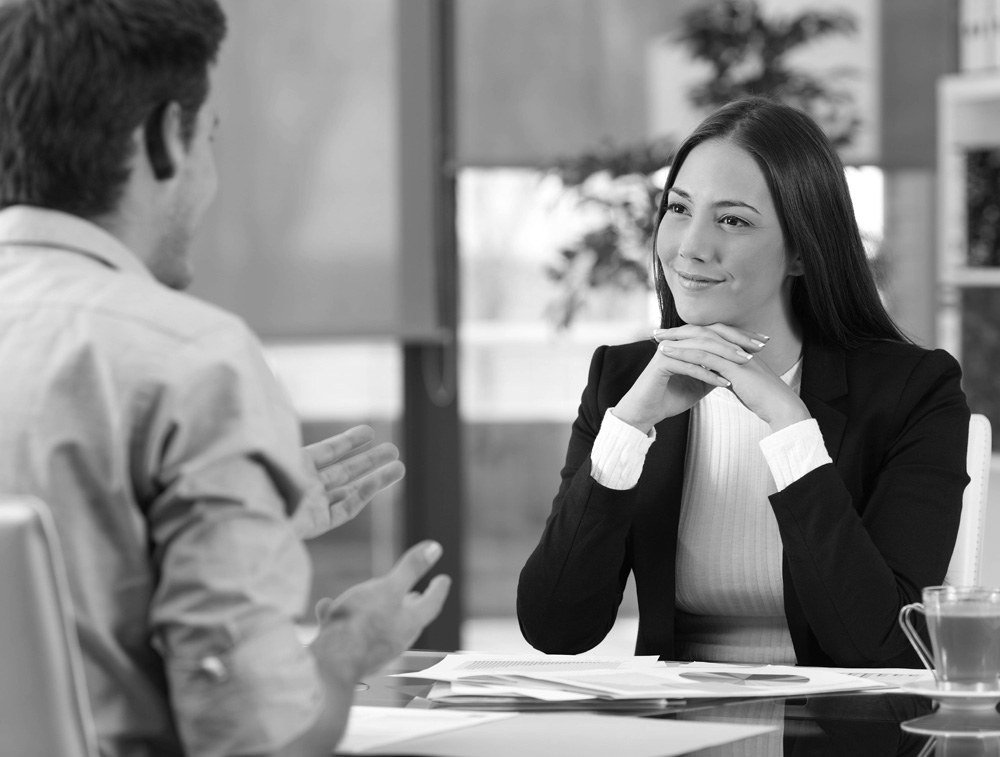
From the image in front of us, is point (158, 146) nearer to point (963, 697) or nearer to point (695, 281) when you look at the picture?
point (963, 697)

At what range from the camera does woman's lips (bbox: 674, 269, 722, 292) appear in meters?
1.95

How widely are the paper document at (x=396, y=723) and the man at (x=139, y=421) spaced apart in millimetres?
187

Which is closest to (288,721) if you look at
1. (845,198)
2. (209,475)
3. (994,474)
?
(209,475)

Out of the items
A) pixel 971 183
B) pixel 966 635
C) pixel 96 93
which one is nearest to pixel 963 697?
pixel 966 635

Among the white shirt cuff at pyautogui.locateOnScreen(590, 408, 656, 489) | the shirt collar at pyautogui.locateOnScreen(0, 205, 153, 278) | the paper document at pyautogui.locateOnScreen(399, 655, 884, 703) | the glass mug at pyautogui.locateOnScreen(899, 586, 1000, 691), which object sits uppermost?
the shirt collar at pyautogui.locateOnScreen(0, 205, 153, 278)

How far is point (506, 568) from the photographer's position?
4.32 metres

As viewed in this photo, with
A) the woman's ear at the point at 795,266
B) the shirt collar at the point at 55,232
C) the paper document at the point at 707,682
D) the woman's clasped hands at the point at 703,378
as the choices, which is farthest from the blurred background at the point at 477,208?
the shirt collar at the point at 55,232

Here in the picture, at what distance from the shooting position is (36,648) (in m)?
0.82

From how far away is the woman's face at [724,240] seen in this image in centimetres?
193

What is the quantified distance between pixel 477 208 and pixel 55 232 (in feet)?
10.8

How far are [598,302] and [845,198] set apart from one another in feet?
7.47

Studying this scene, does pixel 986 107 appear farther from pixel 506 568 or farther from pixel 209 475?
pixel 209 475

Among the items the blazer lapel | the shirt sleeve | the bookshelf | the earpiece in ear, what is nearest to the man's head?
the earpiece in ear

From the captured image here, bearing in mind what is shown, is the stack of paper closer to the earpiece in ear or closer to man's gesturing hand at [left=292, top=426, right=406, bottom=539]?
man's gesturing hand at [left=292, top=426, right=406, bottom=539]
